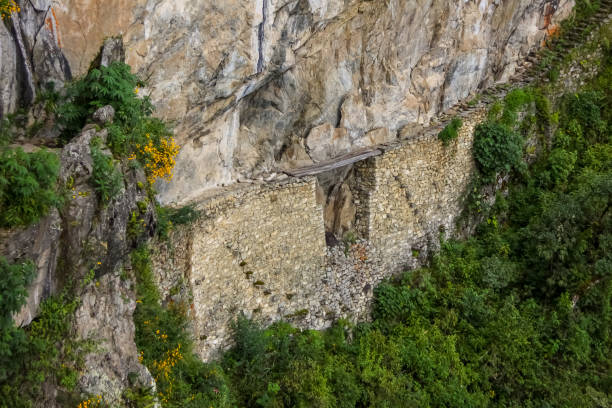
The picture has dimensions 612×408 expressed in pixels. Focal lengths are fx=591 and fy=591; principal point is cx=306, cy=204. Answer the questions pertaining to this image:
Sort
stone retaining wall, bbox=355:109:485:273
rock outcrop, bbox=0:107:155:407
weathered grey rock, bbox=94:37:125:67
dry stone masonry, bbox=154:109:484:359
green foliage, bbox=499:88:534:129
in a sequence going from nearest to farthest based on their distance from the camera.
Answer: rock outcrop, bbox=0:107:155:407 → weathered grey rock, bbox=94:37:125:67 → dry stone masonry, bbox=154:109:484:359 → stone retaining wall, bbox=355:109:485:273 → green foliage, bbox=499:88:534:129

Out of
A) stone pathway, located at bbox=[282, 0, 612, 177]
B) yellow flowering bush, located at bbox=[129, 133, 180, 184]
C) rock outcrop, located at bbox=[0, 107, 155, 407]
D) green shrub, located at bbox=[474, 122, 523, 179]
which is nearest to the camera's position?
rock outcrop, located at bbox=[0, 107, 155, 407]

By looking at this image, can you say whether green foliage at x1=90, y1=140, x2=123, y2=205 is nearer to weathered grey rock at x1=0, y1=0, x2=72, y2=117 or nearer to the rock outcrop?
the rock outcrop

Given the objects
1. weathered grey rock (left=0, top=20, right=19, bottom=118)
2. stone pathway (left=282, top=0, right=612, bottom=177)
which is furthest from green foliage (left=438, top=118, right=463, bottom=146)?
weathered grey rock (left=0, top=20, right=19, bottom=118)

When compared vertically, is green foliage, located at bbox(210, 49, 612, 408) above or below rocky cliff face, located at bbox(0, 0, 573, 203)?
below

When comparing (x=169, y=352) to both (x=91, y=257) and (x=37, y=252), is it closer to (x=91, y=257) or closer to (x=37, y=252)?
(x=91, y=257)

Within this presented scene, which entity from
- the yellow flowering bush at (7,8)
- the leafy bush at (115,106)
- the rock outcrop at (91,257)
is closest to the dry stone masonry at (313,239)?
the rock outcrop at (91,257)

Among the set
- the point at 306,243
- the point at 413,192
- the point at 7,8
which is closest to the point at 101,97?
the point at 7,8

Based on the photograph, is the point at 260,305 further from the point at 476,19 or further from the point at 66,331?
the point at 476,19
